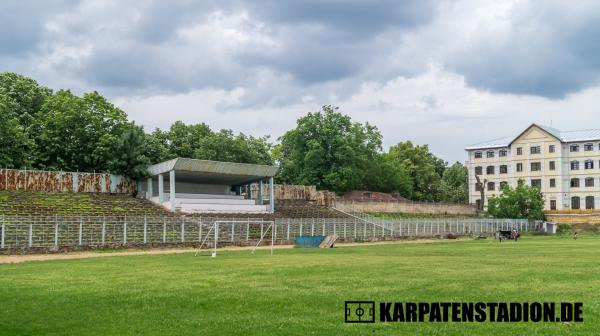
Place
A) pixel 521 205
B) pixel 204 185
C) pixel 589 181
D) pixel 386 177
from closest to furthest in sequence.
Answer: pixel 204 185, pixel 521 205, pixel 589 181, pixel 386 177

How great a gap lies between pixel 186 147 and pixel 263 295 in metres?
67.7

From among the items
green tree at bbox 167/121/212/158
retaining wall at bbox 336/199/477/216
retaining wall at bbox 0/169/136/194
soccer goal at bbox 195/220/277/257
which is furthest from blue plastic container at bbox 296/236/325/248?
green tree at bbox 167/121/212/158

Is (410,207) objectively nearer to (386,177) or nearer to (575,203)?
(386,177)

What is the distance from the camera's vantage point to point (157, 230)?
46.2 meters

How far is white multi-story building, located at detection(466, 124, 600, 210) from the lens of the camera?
10106 centimetres

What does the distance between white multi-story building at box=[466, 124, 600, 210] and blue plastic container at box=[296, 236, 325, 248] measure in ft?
225

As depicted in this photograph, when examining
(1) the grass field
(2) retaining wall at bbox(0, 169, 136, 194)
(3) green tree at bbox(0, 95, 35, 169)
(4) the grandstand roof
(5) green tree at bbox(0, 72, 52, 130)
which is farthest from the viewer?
(5) green tree at bbox(0, 72, 52, 130)

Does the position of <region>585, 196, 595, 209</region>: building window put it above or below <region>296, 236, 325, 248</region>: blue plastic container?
above

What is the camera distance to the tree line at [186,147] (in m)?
64.9

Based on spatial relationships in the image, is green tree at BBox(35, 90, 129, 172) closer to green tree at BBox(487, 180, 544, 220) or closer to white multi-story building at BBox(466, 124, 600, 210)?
green tree at BBox(487, 180, 544, 220)

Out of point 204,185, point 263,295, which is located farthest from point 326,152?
point 263,295

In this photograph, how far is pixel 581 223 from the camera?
307 feet

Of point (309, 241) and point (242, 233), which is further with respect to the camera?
point (242, 233)

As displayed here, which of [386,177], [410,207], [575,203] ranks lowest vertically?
[410,207]
